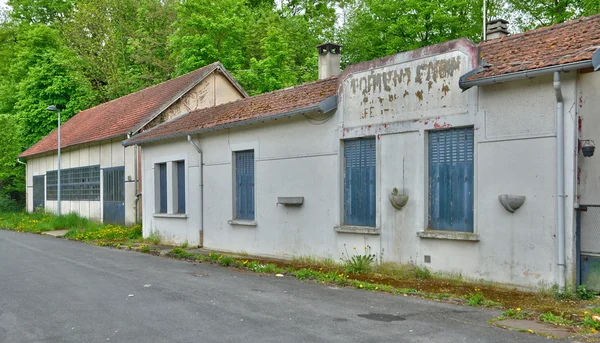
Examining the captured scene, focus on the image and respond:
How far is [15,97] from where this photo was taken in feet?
125

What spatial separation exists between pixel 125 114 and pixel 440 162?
18.4 metres

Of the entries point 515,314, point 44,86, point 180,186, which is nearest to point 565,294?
point 515,314

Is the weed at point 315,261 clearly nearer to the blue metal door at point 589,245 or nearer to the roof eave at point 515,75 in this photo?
the roof eave at point 515,75

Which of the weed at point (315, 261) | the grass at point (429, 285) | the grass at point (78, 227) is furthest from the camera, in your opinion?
the grass at point (78, 227)

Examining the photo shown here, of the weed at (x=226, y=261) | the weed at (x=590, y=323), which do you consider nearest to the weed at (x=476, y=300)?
the weed at (x=590, y=323)

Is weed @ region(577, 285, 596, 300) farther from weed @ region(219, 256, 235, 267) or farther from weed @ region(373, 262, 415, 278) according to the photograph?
weed @ region(219, 256, 235, 267)

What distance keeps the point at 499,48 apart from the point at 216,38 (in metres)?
23.6

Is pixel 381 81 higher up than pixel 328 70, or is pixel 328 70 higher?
pixel 328 70

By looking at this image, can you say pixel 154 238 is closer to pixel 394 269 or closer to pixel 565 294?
pixel 394 269

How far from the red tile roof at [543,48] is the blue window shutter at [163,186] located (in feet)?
37.3

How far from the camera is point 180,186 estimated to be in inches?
697

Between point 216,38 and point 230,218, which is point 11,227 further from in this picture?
point 230,218

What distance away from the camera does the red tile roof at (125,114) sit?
22.5 metres

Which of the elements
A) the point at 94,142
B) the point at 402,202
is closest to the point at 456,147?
the point at 402,202
